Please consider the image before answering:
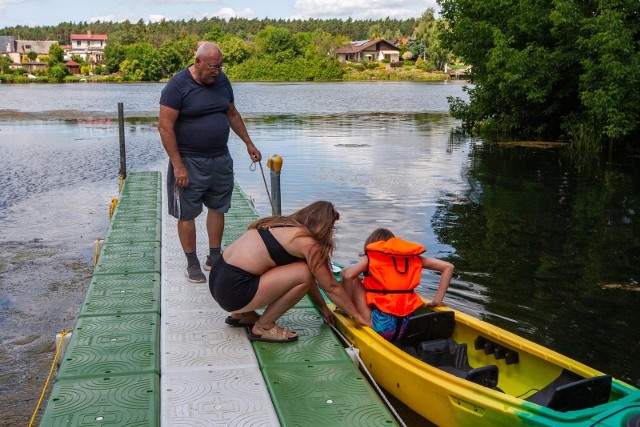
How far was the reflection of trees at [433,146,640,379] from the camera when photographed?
26.5ft

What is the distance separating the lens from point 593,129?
73.4 feet

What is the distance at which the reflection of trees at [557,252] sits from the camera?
26.5 feet

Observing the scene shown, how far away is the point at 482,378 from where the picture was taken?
5234mm

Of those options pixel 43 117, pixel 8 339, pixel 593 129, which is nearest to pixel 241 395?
pixel 8 339

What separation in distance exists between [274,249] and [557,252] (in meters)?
6.95

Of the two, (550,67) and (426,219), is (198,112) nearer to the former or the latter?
(426,219)

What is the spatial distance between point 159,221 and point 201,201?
358 cm

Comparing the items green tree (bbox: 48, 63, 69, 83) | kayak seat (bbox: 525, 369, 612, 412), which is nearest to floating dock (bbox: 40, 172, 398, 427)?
kayak seat (bbox: 525, 369, 612, 412)

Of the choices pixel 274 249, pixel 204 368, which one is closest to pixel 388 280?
pixel 274 249

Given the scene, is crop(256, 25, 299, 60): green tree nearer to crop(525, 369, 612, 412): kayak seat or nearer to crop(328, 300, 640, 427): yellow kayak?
crop(328, 300, 640, 427): yellow kayak

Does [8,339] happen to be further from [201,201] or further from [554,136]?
[554,136]

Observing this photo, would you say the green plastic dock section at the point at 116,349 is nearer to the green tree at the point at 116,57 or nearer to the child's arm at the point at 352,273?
the child's arm at the point at 352,273

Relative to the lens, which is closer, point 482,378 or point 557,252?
point 482,378

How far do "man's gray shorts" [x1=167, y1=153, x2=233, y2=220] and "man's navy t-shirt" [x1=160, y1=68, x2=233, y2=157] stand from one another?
0.08m
